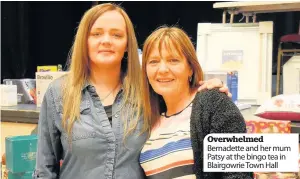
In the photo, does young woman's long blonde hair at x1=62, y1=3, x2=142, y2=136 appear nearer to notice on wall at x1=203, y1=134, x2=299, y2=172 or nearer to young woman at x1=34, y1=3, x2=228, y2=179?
young woman at x1=34, y1=3, x2=228, y2=179

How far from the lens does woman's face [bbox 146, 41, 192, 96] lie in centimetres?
122

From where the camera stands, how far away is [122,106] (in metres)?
1.38

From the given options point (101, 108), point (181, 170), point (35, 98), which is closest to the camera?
point (181, 170)

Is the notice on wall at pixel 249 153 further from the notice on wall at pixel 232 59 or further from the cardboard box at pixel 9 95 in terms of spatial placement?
the cardboard box at pixel 9 95

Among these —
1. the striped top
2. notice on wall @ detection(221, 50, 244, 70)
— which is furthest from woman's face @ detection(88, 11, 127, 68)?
notice on wall @ detection(221, 50, 244, 70)

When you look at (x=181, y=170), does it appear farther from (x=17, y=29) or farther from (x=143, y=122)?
(x=17, y=29)

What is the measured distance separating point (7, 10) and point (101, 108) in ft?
12.0

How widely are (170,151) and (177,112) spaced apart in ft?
0.49

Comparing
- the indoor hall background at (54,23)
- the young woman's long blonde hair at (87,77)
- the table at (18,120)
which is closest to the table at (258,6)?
the young woman's long blonde hair at (87,77)

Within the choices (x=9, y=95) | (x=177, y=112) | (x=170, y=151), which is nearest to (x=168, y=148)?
(x=170, y=151)

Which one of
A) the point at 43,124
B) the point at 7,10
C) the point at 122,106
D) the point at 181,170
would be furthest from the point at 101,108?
the point at 7,10

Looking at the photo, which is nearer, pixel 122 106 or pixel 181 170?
pixel 181 170

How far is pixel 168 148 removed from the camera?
120 cm

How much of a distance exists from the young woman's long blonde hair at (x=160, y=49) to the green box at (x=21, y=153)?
2.43 ft
